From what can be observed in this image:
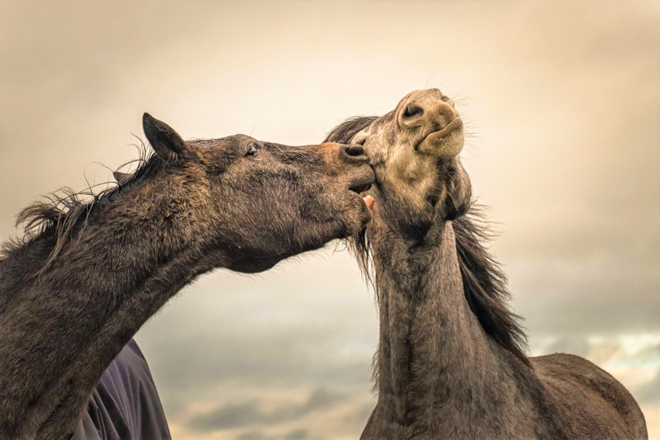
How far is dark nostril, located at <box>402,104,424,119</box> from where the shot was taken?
10.9ft

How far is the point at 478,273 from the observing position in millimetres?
4223

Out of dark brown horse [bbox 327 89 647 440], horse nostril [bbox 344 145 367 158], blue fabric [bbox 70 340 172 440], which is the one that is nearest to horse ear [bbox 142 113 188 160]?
horse nostril [bbox 344 145 367 158]

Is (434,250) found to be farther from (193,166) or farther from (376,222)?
(193,166)

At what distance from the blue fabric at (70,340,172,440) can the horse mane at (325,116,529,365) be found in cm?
182

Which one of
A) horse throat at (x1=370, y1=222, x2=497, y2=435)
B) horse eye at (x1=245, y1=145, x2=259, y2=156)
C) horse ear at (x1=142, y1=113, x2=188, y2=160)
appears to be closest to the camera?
horse ear at (x1=142, y1=113, x2=188, y2=160)

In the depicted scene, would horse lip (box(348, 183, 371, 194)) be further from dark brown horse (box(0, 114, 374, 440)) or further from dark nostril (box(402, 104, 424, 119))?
dark nostril (box(402, 104, 424, 119))

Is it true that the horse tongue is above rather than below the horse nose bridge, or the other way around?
below

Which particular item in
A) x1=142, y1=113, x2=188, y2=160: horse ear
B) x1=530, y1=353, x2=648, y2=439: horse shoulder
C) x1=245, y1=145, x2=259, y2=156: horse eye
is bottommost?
x1=530, y1=353, x2=648, y2=439: horse shoulder

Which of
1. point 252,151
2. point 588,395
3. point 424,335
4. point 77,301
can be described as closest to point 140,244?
point 77,301

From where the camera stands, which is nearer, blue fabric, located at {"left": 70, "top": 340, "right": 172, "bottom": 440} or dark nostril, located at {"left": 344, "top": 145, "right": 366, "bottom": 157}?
dark nostril, located at {"left": 344, "top": 145, "right": 366, "bottom": 157}

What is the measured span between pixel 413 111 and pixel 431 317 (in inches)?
46.1

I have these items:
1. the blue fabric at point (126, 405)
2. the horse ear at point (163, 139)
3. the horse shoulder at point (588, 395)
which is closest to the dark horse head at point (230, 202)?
the horse ear at point (163, 139)

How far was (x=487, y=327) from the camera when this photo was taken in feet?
13.1

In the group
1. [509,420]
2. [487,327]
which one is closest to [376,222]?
[487,327]
